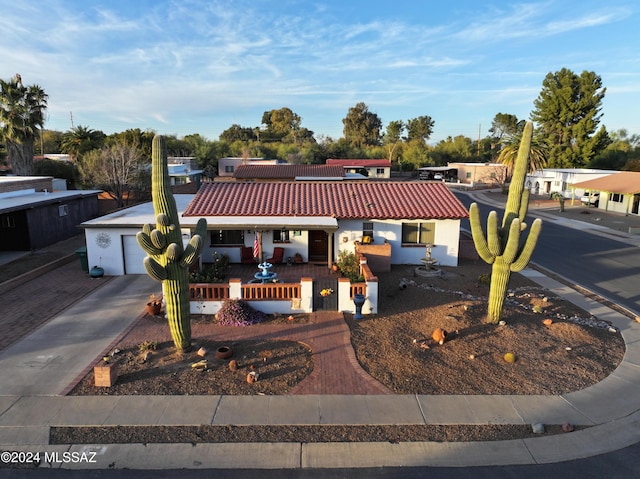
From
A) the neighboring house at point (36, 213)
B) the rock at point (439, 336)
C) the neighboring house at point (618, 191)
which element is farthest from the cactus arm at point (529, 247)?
the neighboring house at point (618, 191)

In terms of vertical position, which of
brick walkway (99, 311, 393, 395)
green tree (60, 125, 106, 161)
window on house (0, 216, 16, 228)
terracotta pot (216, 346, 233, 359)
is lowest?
brick walkway (99, 311, 393, 395)

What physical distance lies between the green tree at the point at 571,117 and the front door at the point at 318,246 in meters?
56.1

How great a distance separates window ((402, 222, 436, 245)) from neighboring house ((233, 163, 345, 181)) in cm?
2527

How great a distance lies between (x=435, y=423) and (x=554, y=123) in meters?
70.9

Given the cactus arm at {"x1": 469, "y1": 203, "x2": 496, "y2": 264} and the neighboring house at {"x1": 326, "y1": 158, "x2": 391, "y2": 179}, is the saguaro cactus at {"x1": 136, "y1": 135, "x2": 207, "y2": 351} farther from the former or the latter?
the neighboring house at {"x1": 326, "y1": 158, "x2": 391, "y2": 179}

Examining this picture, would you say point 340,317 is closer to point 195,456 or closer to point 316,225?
point 316,225

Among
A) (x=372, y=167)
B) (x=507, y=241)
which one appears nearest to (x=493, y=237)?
(x=507, y=241)

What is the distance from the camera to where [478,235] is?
13.1 m

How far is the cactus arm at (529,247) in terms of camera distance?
1256 cm

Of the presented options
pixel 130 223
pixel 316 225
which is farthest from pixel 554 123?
pixel 130 223

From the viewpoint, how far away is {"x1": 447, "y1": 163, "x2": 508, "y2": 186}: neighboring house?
68.8 metres

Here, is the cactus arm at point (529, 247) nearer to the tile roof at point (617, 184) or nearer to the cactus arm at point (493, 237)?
the cactus arm at point (493, 237)

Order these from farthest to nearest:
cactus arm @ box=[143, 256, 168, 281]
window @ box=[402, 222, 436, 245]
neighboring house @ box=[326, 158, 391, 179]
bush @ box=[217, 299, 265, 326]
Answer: neighboring house @ box=[326, 158, 391, 179] < window @ box=[402, 222, 436, 245] < bush @ box=[217, 299, 265, 326] < cactus arm @ box=[143, 256, 168, 281]

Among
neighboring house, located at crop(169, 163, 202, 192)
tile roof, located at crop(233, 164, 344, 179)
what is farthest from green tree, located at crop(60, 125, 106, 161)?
tile roof, located at crop(233, 164, 344, 179)
